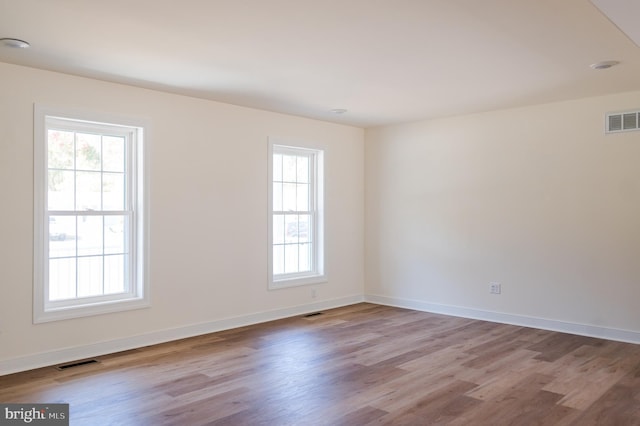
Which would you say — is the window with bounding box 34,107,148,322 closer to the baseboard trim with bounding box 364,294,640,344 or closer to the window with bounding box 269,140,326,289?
the window with bounding box 269,140,326,289

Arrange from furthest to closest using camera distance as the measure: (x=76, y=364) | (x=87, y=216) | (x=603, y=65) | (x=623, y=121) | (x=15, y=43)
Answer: (x=623, y=121) < (x=87, y=216) < (x=76, y=364) < (x=603, y=65) < (x=15, y=43)

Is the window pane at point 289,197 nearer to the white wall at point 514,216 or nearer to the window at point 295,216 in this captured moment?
the window at point 295,216

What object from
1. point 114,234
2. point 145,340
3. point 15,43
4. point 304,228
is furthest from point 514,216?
point 15,43

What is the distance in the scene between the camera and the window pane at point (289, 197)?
6.23 metres

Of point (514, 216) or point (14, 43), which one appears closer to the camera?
point (14, 43)

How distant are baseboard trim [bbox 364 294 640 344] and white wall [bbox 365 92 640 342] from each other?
0.5 inches

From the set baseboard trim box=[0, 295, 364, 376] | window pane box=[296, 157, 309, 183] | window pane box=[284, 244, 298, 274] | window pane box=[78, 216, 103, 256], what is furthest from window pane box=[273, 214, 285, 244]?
window pane box=[78, 216, 103, 256]

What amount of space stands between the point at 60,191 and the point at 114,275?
91 centimetres

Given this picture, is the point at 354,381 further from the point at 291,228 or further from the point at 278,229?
the point at 291,228

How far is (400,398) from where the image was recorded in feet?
11.1

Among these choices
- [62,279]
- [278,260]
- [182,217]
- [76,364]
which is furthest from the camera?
[278,260]

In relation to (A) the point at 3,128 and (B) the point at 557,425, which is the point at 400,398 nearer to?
(B) the point at 557,425

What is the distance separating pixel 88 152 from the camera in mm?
4504

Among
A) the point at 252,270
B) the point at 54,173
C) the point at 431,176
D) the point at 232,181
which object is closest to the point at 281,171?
the point at 232,181
